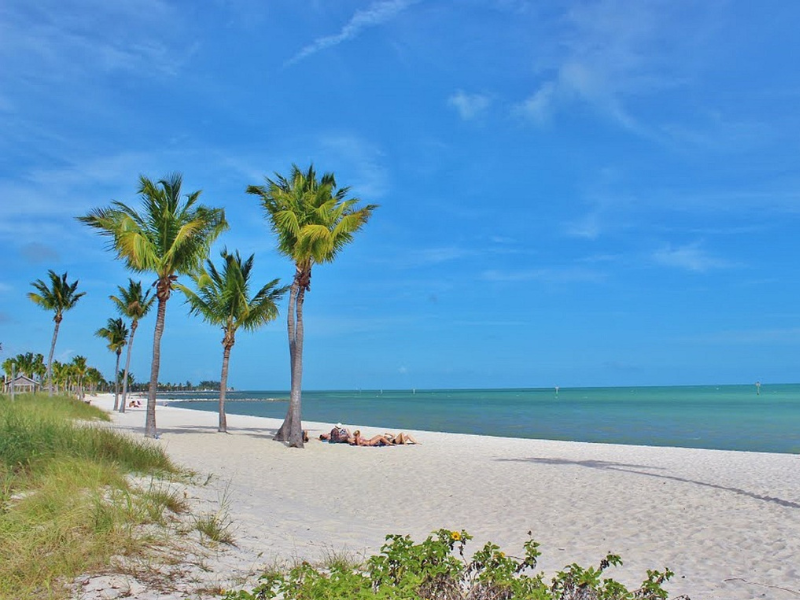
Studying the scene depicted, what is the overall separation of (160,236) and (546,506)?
14.6 m

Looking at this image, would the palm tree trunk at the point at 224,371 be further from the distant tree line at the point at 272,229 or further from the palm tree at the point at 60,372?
the palm tree at the point at 60,372

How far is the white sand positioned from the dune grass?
35.9 inches

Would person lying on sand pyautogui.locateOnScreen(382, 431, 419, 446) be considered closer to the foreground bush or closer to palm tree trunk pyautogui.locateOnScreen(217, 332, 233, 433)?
palm tree trunk pyautogui.locateOnScreen(217, 332, 233, 433)

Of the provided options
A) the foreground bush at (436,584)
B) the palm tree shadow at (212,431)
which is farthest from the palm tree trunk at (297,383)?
the foreground bush at (436,584)

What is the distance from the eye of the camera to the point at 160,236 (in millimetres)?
18609

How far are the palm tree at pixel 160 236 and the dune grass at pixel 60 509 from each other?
33.8 ft

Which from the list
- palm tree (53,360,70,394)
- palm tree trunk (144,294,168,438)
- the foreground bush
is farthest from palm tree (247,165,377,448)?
palm tree (53,360,70,394)

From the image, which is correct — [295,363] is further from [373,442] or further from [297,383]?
[373,442]

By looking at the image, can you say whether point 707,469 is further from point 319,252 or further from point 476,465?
point 319,252

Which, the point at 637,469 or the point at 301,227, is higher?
the point at 301,227

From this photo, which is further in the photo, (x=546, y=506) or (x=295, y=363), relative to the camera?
(x=295, y=363)

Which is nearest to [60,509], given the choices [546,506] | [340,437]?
[546,506]

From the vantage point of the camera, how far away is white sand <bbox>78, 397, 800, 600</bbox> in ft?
20.3

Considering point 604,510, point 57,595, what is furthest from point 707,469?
point 57,595
